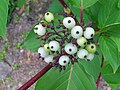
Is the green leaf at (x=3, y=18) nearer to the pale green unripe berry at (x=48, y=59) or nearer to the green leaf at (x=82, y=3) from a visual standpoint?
the pale green unripe berry at (x=48, y=59)

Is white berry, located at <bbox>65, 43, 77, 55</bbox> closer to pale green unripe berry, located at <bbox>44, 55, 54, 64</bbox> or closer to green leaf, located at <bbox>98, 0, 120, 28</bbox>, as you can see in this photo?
pale green unripe berry, located at <bbox>44, 55, 54, 64</bbox>

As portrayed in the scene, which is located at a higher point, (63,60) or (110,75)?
(63,60)

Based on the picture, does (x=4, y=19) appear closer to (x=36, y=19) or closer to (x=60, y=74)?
(x=60, y=74)

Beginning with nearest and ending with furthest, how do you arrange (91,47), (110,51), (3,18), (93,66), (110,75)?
1. (3,18)
2. (91,47)
3. (110,51)
4. (93,66)
5. (110,75)

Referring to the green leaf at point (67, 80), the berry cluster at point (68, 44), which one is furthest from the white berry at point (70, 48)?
the green leaf at point (67, 80)

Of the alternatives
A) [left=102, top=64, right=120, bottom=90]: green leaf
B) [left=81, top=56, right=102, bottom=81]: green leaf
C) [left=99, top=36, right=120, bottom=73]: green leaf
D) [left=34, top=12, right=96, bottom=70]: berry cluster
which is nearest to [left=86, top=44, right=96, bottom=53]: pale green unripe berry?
[left=34, top=12, right=96, bottom=70]: berry cluster

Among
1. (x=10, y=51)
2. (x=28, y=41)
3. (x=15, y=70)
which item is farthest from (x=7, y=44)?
(x=28, y=41)

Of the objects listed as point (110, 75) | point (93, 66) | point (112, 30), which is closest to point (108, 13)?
point (112, 30)

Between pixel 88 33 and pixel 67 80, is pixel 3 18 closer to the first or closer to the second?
pixel 88 33
